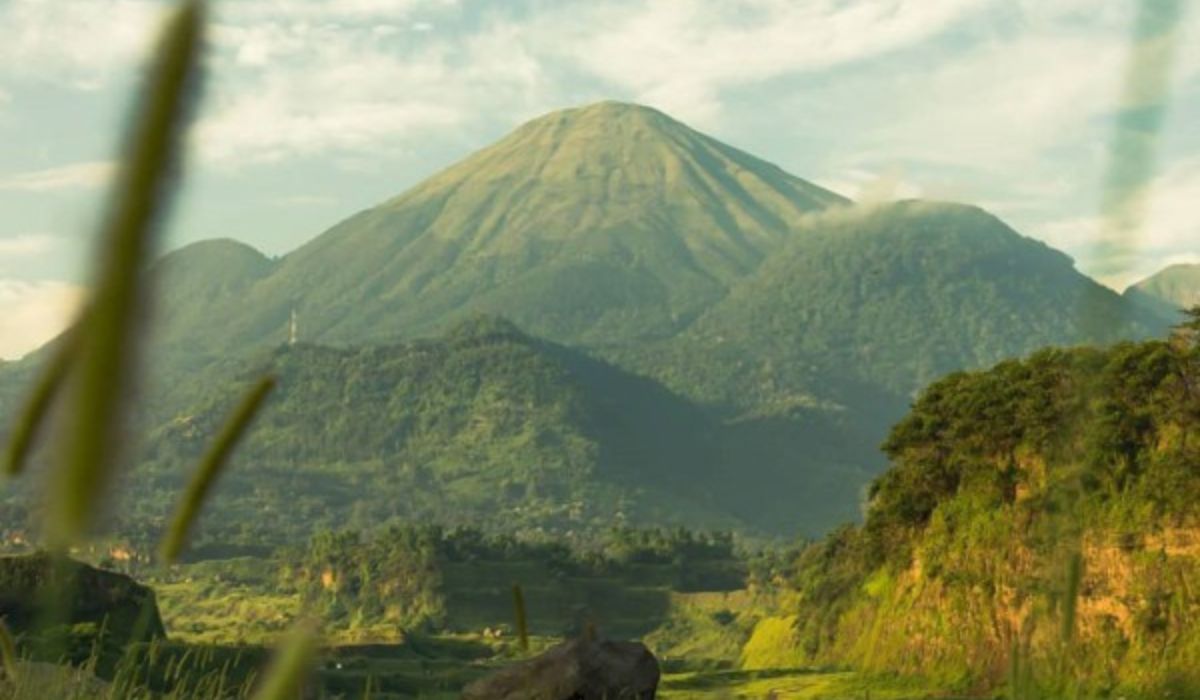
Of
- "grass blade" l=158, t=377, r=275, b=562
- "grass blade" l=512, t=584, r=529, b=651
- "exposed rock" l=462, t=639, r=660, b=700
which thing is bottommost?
"exposed rock" l=462, t=639, r=660, b=700

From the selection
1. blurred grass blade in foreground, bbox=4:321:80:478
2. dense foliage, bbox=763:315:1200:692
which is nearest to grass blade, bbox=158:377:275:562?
blurred grass blade in foreground, bbox=4:321:80:478

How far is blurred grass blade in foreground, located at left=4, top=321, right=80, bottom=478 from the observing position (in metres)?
1.78

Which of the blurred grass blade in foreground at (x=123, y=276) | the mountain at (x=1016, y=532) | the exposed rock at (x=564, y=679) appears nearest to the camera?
the blurred grass blade in foreground at (x=123, y=276)

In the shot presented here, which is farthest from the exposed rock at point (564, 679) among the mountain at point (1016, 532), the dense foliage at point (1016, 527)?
the mountain at point (1016, 532)

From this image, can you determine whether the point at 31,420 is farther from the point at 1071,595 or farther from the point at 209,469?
the point at 1071,595

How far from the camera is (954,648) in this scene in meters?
46.8

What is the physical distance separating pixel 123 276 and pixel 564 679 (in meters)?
20.5

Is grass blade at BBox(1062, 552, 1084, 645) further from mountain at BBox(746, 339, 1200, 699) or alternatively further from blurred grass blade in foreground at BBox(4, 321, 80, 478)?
mountain at BBox(746, 339, 1200, 699)

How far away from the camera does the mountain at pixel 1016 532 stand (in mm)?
40938

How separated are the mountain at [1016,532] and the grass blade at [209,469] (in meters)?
35.4

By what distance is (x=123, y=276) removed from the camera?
3.73ft

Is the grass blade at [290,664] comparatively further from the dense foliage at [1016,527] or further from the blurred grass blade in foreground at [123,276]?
the dense foliage at [1016,527]

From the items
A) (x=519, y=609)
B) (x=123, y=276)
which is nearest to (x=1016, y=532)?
(x=519, y=609)

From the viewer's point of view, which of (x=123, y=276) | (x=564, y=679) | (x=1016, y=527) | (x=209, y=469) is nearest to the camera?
(x=123, y=276)
